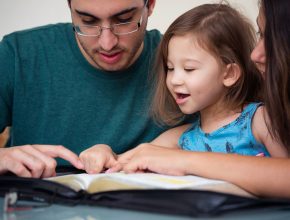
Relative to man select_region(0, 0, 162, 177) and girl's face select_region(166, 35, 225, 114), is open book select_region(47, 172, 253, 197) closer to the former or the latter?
girl's face select_region(166, 35, 225, 114)

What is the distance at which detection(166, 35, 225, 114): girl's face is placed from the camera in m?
1.20

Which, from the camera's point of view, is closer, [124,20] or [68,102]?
[124,20]

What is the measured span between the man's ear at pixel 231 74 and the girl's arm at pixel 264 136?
0.13 metres

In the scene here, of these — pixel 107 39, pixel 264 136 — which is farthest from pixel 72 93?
pixel 264 136

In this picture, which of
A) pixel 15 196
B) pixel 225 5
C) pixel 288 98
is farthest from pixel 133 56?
pixel 15 196

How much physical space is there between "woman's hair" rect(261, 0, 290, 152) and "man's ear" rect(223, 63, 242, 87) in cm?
21

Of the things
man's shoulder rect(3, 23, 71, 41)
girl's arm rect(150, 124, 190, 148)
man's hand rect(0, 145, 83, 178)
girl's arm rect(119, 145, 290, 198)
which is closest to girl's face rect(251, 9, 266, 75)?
girl's arm rect(119, 145, 290, 198)

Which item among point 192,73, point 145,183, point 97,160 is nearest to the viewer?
point 145,183

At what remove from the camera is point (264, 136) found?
111 cm

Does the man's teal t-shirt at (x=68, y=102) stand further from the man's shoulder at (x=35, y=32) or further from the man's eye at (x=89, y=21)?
the man's eye at (x=89, y=21)

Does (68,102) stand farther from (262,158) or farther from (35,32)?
(262,158)

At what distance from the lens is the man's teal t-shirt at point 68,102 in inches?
55.0

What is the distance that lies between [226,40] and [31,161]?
2.03 feet

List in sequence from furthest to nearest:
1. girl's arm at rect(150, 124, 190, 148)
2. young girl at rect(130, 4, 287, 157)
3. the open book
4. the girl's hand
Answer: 1. girl's arm at rect(150, 124, 190, 148)
2. young girl at rect(130, 4, 287, 157)
3. the girl's hand
4. the open book
